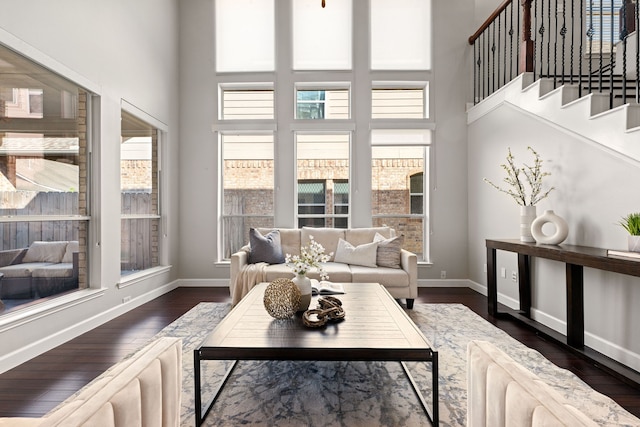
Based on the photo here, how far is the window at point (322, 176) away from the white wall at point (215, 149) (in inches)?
51.6

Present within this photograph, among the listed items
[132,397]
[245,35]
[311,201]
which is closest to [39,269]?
[132,397]

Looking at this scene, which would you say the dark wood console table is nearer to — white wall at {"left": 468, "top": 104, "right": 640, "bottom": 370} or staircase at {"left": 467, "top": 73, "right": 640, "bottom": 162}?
white wall at {"left": 468, "top": 104, "right": 640, "bottom": 370}

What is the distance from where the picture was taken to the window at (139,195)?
396cm

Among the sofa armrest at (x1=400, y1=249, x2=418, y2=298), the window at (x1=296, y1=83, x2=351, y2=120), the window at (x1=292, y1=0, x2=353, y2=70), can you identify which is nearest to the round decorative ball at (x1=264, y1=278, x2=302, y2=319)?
the sofa armrest at (x1=400, y1=249, x2=418, y2=298)

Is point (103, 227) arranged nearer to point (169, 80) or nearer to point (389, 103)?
point (169, 80)

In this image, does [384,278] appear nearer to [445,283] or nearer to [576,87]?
[445,283]

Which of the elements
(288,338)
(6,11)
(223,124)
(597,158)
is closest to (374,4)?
(223,124)

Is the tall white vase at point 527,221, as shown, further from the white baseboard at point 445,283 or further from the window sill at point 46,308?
the window sill at point 46,308

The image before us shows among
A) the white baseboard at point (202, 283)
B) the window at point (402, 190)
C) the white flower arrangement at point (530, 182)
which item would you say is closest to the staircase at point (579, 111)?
the white flower arrangement at point (530, 182)

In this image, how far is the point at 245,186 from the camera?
5.31 m

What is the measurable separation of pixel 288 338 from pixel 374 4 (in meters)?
5.08

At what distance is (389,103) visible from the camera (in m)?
5.27

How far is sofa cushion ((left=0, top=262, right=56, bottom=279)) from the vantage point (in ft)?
8.35

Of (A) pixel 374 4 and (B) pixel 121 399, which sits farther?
(A) pixel 374 4
